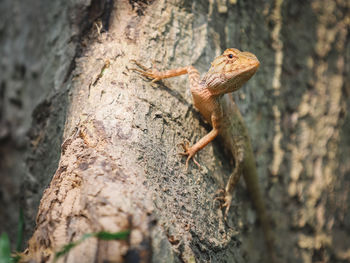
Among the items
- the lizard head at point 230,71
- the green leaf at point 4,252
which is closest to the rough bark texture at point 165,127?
the green leaf at point 4,252

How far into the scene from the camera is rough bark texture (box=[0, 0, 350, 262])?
210 centimetres

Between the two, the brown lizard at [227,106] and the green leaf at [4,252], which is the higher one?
the brown lizard at [227,106]

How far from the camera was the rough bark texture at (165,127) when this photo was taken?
210cm

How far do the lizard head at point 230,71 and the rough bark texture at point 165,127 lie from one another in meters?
0.32

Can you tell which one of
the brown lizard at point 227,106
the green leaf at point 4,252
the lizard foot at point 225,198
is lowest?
the green leaf at point 4,252

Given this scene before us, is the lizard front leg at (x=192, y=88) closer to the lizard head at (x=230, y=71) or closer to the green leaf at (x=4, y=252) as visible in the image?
the lizard head at (x=230, y=71)

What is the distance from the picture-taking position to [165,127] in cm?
281

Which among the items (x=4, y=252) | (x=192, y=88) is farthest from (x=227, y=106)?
(x=4, y=252)

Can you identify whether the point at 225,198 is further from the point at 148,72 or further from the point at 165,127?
the point at 148,72

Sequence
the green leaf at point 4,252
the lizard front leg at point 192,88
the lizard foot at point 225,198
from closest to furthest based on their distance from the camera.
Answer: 1. the green leaf at point 4,252
2. the lizard front leg at point 192,88
3. the lizard foot at point 225,198

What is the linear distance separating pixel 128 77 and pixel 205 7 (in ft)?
4.41

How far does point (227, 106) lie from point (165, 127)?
0.92 m

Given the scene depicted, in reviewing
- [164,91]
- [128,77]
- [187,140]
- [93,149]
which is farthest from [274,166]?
[93,149]

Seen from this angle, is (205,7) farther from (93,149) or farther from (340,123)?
(340,123)
